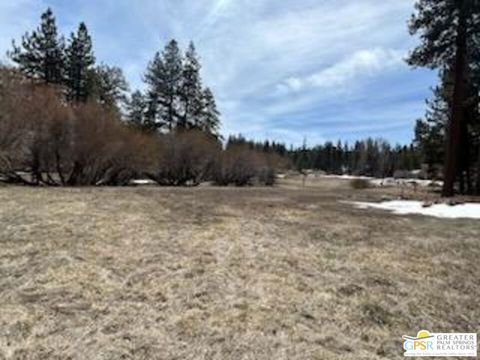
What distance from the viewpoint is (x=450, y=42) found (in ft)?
50.1

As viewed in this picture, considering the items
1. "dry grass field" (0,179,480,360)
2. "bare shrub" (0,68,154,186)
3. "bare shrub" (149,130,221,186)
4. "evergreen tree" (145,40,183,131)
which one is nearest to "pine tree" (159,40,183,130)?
"evergreen tree" (145,40,183,131)

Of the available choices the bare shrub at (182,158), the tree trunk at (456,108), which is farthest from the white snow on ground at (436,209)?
the bare shrub at (182,158)

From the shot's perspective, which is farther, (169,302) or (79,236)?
(79,236)

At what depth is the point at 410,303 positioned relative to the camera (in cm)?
464

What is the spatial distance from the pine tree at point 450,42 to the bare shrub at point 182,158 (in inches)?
548

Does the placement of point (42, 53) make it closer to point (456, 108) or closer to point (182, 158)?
point (182, 158)

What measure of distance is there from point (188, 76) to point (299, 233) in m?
39.2

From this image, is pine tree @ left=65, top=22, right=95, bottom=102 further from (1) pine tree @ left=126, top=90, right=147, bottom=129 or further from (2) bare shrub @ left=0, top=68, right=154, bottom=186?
(2) bare shrub @ left=0, top=68, right=154, bottom=186

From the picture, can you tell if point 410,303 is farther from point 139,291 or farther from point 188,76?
point 188,76

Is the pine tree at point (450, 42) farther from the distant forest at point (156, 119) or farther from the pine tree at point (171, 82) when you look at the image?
the pine tree at point (171, 82)

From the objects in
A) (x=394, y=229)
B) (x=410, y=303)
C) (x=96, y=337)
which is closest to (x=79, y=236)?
(x=96, y=337)

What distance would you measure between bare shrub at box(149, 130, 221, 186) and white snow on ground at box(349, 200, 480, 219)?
14.9 m

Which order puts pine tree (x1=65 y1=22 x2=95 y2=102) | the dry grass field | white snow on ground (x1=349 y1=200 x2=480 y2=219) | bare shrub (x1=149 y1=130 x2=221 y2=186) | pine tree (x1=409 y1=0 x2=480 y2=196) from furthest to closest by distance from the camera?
pine tree (x1=65 y1=22 x2=95 y2=102), bare shrub (x1=149 y1=130 x2=221 y2=186), pine tree (x1=409 y1=0 x2=480 y2=196), white snow on ground (x1=349 y1=200 x2=480 y2=219), the dry grass field

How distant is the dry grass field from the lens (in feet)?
11.8
